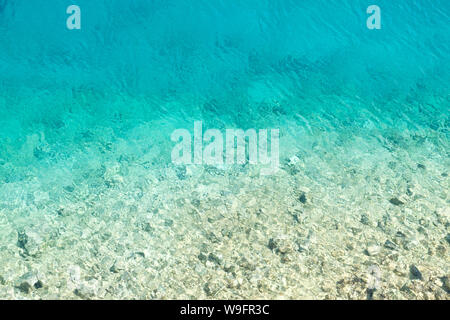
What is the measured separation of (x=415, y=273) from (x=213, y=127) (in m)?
6.04

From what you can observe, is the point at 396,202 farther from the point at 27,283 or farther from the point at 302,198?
the point at 27,283

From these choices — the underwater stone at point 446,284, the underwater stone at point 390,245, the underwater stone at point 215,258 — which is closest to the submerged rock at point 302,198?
the underwater stone at point 390,245

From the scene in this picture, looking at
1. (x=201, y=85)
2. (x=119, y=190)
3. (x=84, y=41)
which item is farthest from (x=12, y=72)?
(x=119, y=190)

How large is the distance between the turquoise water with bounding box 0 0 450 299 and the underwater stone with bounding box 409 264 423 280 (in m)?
0.14

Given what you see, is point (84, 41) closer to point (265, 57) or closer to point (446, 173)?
point (265, 57)

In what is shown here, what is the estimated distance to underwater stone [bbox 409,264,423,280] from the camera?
6.63 m

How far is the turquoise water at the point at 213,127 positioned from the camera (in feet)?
22.9

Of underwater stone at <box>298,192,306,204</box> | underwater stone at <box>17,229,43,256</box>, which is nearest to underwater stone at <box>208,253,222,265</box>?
underwater stone at <box>298,192,306,204</box>

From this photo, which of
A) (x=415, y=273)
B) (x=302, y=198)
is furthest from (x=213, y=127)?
(x=415, y=273)

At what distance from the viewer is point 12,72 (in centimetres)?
1277

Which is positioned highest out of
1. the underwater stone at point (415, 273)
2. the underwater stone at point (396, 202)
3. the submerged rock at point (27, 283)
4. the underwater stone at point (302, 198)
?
the underwater stone at point (302, 198)

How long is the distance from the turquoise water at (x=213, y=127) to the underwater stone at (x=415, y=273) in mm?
139

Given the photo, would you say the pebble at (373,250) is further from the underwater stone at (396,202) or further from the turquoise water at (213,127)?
the underwater stone at (396,202)

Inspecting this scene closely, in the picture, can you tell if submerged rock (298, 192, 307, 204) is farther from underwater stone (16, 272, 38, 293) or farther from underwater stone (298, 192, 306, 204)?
underwater stone (16, 272, 38, 293)
